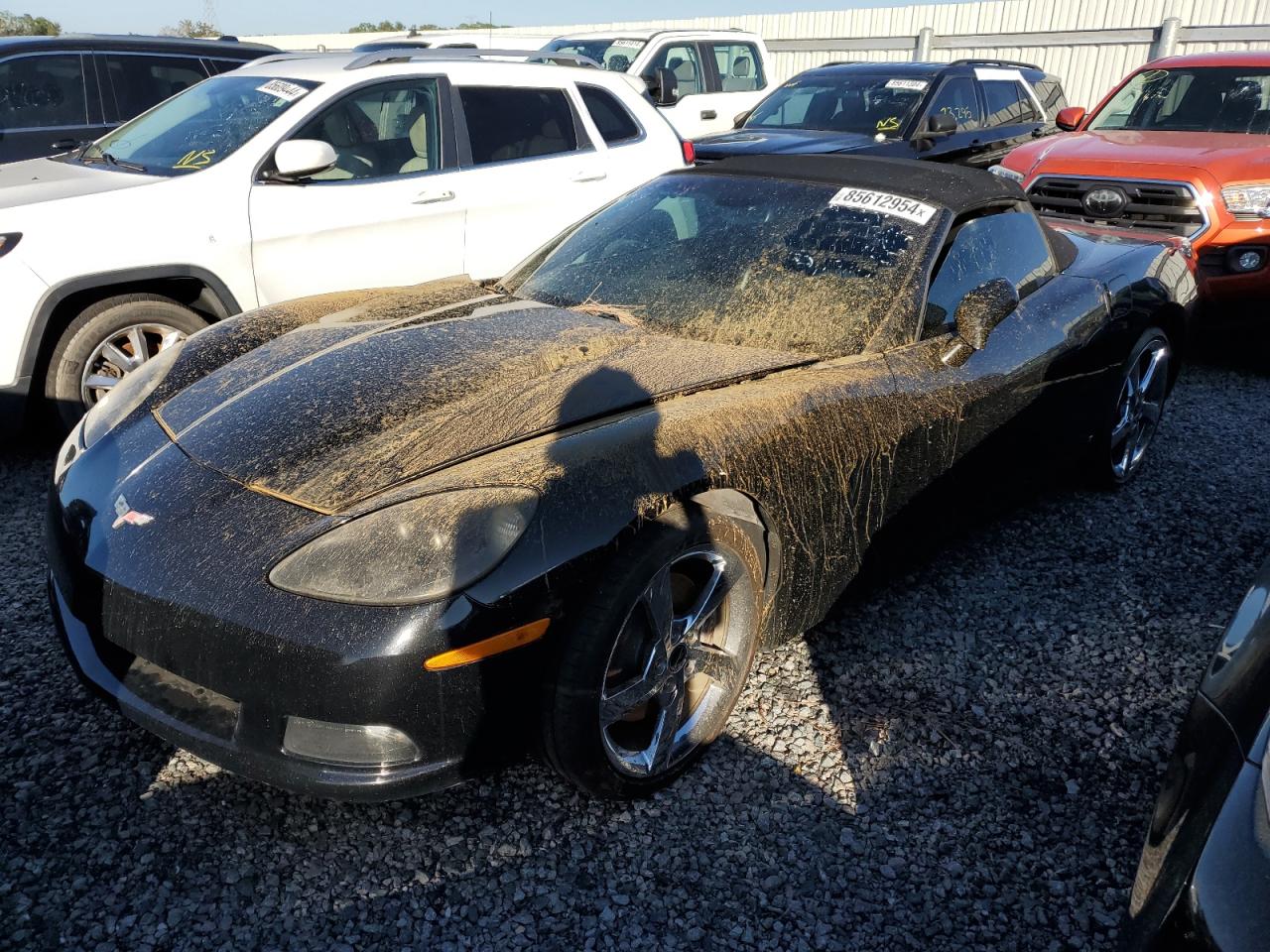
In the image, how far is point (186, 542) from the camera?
2.15 metres

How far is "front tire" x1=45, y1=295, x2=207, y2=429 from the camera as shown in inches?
170

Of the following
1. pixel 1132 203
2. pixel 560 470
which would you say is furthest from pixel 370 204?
pixel 1132 203

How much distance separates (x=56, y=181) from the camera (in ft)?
15.2

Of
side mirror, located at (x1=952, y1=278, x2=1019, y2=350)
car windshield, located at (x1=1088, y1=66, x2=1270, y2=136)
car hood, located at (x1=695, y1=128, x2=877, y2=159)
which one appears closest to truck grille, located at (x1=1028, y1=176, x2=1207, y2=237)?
car windshield, located at (x1=1088, y1=66, x2=1270, y2=136)

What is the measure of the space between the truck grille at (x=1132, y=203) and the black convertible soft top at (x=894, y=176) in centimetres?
307

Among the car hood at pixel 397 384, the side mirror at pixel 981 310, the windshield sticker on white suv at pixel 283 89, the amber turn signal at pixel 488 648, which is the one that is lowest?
the amber turn signal at pixel 488 648

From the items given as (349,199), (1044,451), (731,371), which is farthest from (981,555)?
(349,199)

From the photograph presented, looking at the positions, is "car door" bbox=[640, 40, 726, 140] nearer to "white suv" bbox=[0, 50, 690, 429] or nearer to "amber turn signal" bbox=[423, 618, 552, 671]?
"white suv" bbox=[0, 50, 690, 429]

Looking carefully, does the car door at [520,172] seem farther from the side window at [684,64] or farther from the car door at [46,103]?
the side window at [684,64]

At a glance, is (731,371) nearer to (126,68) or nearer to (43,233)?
(43,233)

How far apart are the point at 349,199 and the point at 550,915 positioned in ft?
12.9

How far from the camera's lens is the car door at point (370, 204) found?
4828mm

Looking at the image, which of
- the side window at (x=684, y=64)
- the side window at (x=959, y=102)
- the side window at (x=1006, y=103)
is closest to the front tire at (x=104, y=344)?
the side window at (x=959, y=102)

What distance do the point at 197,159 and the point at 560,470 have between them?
3.64m
